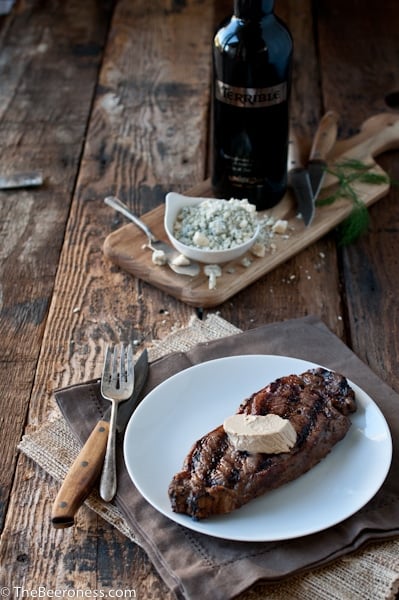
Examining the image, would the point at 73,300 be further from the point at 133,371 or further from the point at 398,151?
the point at 398,151

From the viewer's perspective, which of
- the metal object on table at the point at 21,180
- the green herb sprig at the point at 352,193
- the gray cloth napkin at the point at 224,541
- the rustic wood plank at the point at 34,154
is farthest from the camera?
the metal object on table at the point at 21,180

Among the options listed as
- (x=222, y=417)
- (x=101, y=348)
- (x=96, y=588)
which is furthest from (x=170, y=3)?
(x=96, y=588)

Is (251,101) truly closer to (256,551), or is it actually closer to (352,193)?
(352,193)

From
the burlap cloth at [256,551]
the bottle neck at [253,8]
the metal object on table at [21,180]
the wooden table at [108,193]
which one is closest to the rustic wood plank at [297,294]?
the wooden table at [108,193]

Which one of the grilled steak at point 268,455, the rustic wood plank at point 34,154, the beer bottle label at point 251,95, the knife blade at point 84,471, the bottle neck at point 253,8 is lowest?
the rustic wood plank at point 34,154

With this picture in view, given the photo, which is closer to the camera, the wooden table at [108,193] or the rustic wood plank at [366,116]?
the wooden table at [108,193]

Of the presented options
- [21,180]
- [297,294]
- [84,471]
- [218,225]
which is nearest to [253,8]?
[218,225]

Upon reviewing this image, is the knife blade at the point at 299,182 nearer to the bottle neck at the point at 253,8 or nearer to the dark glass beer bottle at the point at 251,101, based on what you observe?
the dark glass beer bottle at the point at 251,101
